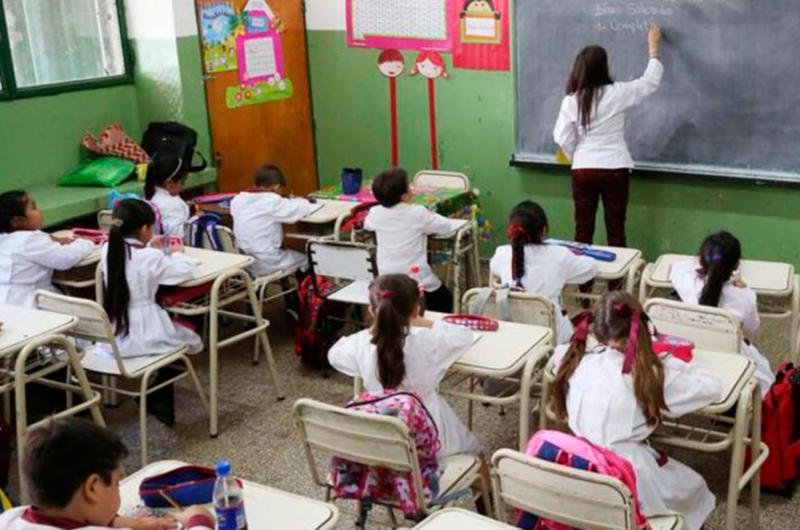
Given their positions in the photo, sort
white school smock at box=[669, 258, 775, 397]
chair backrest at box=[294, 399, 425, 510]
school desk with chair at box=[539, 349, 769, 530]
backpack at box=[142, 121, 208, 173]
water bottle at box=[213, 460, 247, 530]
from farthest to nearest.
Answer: backpack at box=[142, 121, 208, 173] < white school smock at box=[669, 258, 775, 397] < school desk with chair at box=[539, 349, 769, 530] < chair backrest at box=[294, 399, 425, 510] < water bottle at box=[213, 460, 247, 530]

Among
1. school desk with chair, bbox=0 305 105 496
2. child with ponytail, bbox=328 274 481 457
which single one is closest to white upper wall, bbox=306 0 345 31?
school desk with chair, bbox=0 305 105 496

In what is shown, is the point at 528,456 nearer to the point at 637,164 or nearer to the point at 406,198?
the point at 406,198

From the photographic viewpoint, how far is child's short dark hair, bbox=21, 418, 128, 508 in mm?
1734

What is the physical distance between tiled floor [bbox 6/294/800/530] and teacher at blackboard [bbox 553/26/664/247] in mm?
1062

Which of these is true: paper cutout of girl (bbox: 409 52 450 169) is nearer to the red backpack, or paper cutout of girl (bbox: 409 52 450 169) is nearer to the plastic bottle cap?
the red backpack

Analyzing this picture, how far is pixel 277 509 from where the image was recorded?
6.86 feet

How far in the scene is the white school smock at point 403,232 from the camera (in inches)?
175

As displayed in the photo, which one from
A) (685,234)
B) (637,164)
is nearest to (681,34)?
(637,164)

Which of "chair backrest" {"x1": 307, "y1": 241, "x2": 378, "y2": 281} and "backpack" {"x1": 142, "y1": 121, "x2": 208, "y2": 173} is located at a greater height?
"backpack" {"x1": 142, "y1": 121, "x2": 208, "y2": 173}

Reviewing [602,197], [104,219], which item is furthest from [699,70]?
[104,219]

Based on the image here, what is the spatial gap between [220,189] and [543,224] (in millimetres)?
2978

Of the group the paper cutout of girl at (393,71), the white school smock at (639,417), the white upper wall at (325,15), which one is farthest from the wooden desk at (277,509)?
the white upper wall at (325,15)

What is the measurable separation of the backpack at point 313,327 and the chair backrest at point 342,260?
0.13 m

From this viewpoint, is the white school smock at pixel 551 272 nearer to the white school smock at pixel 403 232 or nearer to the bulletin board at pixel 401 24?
the white school smock at pixel 403 232
